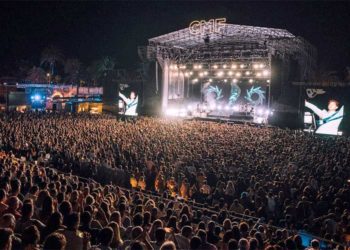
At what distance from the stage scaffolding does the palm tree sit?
34.6m

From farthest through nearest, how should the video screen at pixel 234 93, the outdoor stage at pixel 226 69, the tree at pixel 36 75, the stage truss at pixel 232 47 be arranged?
1. the tree at pixel 36 75
2. the video screen at pixel 234 93
3. the outdoor stage at pixel 226 69
4. the stage truss at pixel 232 47

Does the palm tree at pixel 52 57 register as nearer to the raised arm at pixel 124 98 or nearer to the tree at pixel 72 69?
the tree at pixel 72 69

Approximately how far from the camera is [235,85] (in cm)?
3588

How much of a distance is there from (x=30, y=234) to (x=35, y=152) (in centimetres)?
1000

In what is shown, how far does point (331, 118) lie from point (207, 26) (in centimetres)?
1074

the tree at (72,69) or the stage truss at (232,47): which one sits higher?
the tree at (72,69)

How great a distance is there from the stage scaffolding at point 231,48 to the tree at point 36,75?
1277 inches

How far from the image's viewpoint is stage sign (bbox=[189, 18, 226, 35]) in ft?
77.4

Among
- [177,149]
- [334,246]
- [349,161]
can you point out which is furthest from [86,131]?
[334,246]

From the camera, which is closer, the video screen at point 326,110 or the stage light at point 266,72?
the video screen at point 326,110

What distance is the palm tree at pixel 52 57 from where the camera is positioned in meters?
58.7

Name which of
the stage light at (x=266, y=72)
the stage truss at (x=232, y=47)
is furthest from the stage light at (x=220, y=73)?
the stage light at (x=266, y=72)

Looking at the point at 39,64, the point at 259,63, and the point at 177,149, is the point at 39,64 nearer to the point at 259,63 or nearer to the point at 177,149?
the point at 259,63

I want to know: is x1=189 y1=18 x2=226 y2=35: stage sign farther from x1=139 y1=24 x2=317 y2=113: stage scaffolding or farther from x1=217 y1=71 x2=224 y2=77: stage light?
x1=217 y1=71 x2=224 y2=77: stage light
